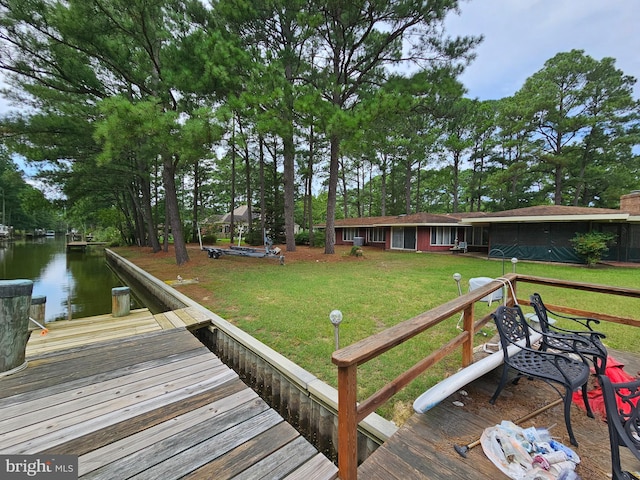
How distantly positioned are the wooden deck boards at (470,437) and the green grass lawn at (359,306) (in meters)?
0.43

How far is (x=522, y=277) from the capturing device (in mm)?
3453

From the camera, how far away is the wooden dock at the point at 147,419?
157 centimetres

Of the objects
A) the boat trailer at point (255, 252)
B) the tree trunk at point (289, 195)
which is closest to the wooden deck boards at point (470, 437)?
the boat trailer at point (255, 252)

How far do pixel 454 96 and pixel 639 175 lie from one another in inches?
725

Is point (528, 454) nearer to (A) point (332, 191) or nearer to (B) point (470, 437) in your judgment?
(B) point (470, 437)

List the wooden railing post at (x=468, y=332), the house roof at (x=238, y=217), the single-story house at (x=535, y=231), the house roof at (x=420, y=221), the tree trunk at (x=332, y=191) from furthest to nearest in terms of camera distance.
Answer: the house roof at (x=238, y=217) → the house roof at (x=420, y=221) → the tree trunk at (x=332, y=191) → the single-story house at (x=535, y=231) → the wooden railing post at (x=468, y=332)

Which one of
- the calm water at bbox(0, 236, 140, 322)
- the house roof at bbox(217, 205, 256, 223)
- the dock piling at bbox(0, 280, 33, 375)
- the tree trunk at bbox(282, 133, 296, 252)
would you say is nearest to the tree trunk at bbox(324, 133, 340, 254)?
the tree trunk at bbox(282, 133, 296, 252)

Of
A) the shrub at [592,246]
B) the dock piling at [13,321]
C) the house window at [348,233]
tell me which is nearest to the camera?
the dock piling at [13,321]

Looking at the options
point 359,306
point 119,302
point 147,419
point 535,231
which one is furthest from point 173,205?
point 535,231

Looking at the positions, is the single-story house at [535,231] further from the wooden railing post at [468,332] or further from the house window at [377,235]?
the wooden railing post at [468,332]

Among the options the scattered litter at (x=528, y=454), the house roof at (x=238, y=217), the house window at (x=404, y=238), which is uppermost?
the house roof at (x=238, y=217)

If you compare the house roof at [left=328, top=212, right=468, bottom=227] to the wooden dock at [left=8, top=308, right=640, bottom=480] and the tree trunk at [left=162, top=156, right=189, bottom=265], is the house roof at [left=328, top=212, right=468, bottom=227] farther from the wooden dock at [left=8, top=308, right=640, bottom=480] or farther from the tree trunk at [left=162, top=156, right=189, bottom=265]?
the wooden dock at [left=8, top=308, right=640, bottom=480]

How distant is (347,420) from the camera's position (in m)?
1.39

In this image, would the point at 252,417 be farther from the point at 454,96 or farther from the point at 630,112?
the point at 630,112
